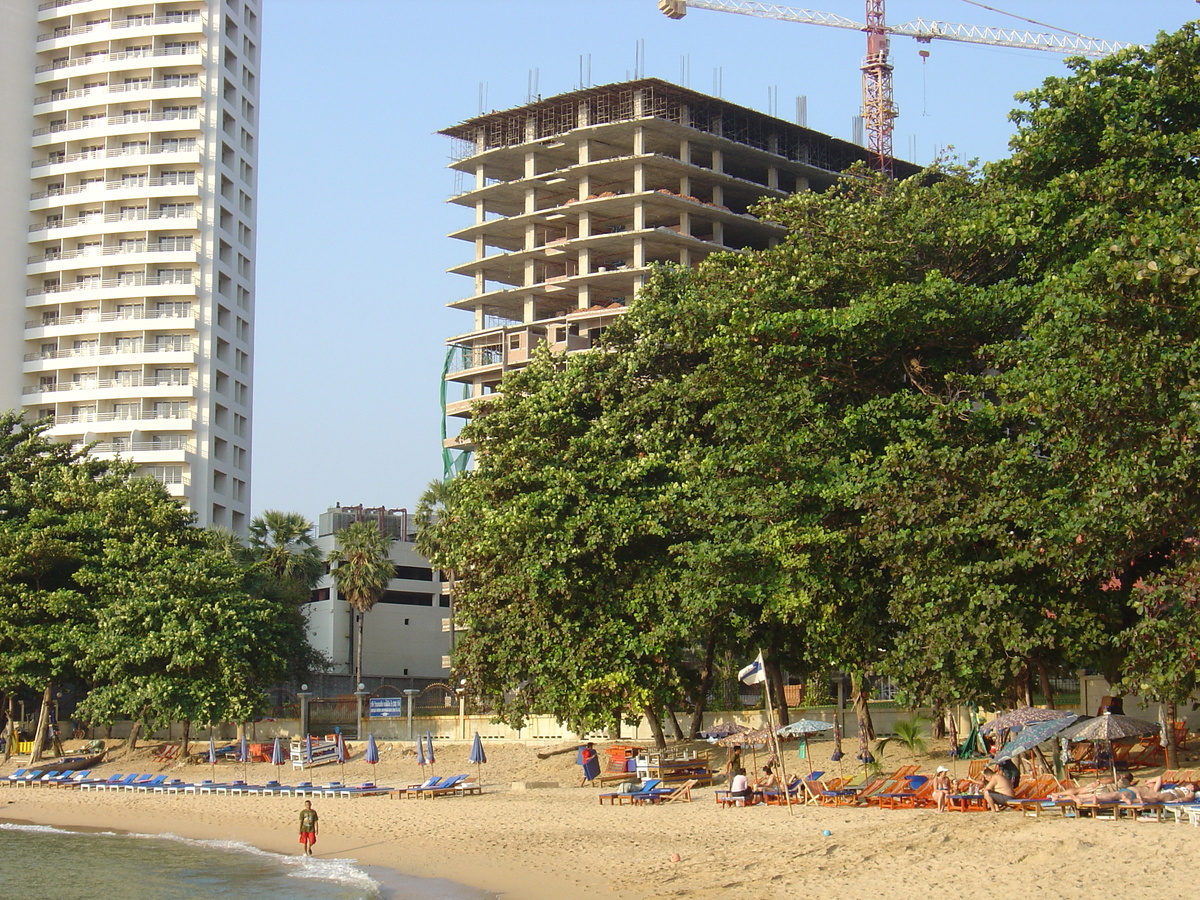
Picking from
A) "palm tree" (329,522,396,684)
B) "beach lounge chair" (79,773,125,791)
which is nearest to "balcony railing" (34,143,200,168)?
"palm tree" (329,522,396,684)

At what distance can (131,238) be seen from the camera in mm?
91000

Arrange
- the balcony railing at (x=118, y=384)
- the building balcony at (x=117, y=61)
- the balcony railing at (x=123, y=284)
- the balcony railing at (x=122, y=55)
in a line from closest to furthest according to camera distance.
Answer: the balcony railing at (x=118, y=384)
the balcony railing at (x=123, y=284)
the building balcony at (x=117, y=61)
the balcony railing at (x=122, y=55)

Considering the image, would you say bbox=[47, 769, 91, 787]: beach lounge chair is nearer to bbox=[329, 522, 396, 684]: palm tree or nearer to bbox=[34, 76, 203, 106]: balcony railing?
bbox=[329, 522, 396, 684]: palm tree

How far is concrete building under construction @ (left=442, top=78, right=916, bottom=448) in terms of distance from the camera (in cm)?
9231

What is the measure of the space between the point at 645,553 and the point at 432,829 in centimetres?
931

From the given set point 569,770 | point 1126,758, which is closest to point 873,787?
point 1126,758

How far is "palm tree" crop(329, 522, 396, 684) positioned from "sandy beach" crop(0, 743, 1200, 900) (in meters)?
30.4

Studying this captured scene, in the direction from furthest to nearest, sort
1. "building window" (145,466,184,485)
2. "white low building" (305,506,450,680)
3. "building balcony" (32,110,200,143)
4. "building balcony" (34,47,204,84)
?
"building balcony" (34,47,204,84), "building balcony" (32,110,200,143), "building window" (145,466,184,485), "white low building" (305,506,450,680)

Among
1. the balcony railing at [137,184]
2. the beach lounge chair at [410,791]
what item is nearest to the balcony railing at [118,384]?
the balcony railing at [137,184]

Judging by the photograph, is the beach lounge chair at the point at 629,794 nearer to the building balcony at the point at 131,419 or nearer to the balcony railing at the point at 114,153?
the building balcony at the point at 131,419

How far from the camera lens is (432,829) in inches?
1211

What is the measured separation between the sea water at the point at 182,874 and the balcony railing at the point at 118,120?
67.8m

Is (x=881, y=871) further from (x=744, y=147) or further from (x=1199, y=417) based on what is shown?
(x=744, y=147)

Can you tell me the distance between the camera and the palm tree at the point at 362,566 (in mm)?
69688
